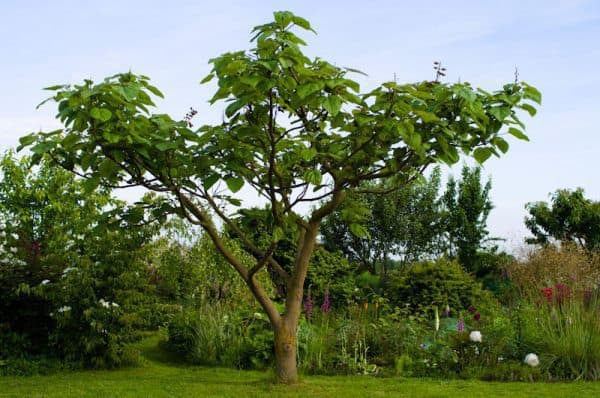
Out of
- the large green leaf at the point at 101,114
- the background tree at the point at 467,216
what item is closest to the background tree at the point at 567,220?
the background tree at the point at 467,216

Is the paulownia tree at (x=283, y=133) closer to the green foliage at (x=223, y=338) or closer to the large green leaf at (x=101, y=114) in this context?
the large green leaf at (x=101, y=114)

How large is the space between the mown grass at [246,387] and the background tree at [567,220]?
57.4 feet

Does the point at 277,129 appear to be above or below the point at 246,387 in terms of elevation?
above

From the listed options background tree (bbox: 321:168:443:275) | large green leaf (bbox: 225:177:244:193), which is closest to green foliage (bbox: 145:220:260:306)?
large green leaf (bbox: 225:177:244:193)

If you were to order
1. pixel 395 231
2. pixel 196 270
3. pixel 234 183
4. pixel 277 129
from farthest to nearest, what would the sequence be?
pixel 395 231
pixel 196 270
pixel 277 129
pixel 234 183

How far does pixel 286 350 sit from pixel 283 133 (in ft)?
7.53

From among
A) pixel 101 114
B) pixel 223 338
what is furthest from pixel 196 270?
pixel 101 114

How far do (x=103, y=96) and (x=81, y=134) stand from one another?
58cm

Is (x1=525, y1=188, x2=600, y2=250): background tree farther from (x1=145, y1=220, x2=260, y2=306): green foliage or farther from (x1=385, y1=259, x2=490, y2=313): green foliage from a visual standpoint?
(x1=145, y1=220, x2=260, y2=306): green foliage

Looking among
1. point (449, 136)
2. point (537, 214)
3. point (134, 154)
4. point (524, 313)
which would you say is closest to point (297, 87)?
point (449, 136)

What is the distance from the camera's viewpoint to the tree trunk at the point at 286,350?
253 inches

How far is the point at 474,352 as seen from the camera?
7.68 metres

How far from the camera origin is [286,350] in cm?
644

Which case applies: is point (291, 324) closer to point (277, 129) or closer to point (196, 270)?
point (277, 129)
